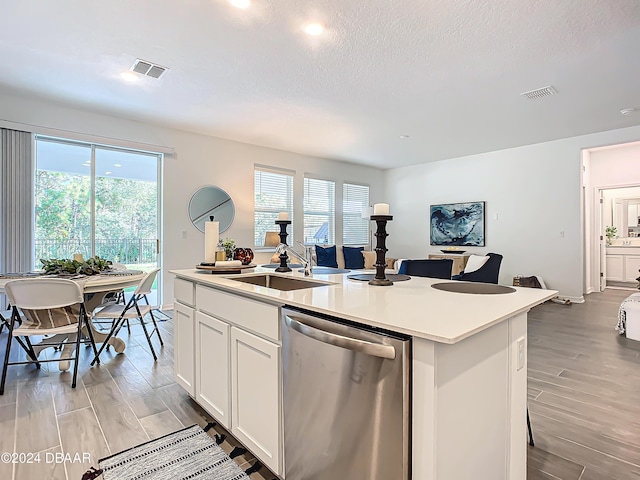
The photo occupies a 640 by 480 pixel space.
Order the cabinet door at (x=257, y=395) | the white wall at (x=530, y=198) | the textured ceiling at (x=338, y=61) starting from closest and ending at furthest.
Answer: the cabinet door at (x=257, y=395)
the textured ceiling at (x=338, y=61)
the white wall at (x=530, y=198)

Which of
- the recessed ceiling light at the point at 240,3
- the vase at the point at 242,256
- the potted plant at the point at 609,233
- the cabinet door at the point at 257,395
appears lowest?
the cabinet door at the point at 257,395

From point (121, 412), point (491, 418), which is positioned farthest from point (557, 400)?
point (121, 412)

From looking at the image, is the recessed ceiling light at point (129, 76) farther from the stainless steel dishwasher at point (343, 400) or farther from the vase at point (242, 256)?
the stainless steel dishwasher at point (343, 400)

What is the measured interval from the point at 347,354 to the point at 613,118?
5.53m

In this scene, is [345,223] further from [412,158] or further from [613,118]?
[613,118]

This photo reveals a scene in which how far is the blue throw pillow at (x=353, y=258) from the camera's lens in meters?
6.67

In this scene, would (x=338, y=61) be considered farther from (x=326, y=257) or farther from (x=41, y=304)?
(x=326, y=257)

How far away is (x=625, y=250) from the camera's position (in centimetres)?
751

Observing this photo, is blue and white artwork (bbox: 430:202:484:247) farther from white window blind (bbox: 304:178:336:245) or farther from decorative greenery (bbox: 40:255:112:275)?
decorative greenery (bbox: 40:255:112:275)

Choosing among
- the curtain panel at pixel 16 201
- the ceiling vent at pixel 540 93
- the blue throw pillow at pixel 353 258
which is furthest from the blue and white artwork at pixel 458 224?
the curtain panel at pixel 16 201

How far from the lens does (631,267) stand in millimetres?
7445

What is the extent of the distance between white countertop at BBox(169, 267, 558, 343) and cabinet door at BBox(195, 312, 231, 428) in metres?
0.25

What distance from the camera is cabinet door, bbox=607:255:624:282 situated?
758cm

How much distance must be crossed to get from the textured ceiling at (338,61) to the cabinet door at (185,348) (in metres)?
2.05
